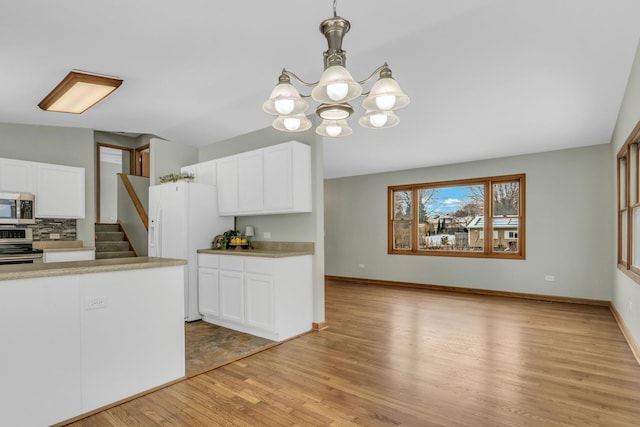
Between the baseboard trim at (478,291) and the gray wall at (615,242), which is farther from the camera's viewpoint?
the baseboard trim at (478,291)

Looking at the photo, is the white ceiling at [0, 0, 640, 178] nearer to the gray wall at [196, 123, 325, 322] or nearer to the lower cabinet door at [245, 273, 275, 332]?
the gray wall at [196, 123, 325, 322]

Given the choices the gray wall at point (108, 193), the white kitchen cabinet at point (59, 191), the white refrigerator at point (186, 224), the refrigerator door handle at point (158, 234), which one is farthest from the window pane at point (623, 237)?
the gray wall at point (108, 193)

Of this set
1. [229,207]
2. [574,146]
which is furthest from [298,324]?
[574,146]

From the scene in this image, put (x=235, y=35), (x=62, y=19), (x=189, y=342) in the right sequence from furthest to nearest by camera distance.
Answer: (x=189, y=342)
(x=235, y=35)
(x=62, y=19)

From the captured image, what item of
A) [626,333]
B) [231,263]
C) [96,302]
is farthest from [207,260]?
[626,333]

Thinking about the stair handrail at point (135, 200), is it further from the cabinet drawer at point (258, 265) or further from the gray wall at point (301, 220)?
the cabinet drawer at point (258, 265)

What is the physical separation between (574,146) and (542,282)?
2224mm

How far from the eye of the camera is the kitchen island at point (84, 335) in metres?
2.12

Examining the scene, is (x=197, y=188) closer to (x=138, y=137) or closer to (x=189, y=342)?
(x=189, y=342)

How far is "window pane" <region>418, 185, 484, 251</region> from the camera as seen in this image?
22.4 feet

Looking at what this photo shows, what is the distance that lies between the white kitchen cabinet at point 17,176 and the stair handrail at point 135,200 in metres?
1.75

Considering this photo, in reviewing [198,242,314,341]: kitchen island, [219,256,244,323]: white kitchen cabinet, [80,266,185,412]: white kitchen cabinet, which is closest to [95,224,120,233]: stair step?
[198,242,314,341]: kitchen island

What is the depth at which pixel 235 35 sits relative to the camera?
2.73 m

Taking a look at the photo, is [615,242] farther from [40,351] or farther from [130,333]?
[40,351]
